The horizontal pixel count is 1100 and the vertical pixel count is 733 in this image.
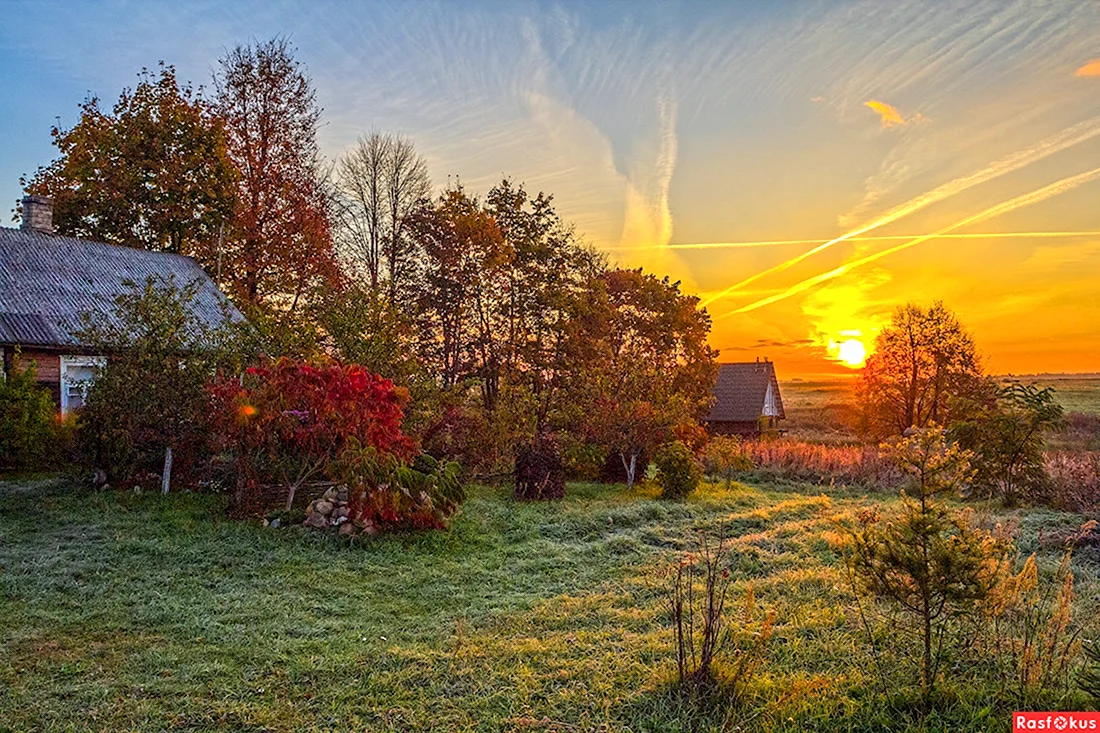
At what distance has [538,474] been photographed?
11.8 meters

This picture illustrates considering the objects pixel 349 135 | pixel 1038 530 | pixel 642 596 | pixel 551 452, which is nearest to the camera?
pixel 642 596

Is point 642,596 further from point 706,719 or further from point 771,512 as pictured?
point 771,512

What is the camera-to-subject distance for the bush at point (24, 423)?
10.5 meters

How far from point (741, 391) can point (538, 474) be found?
70.0ft

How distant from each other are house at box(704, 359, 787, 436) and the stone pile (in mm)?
22697

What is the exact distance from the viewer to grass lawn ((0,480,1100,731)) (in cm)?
365

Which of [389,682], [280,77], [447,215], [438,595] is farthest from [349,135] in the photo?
[389,682]

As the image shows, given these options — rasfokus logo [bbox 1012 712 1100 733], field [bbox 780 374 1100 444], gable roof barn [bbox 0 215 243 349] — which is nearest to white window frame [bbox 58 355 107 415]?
gable roof barn [bbox 0 215 243 349]

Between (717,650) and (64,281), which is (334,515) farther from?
(64,281)

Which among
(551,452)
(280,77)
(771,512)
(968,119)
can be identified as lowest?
(771,512)

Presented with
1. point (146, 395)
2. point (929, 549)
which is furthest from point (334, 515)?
point (929, 549)

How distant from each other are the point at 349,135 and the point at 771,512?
57.2ft

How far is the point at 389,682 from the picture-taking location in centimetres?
407

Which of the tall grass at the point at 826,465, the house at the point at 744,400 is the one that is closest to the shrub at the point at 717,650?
the tall grass at the point at 826,465
